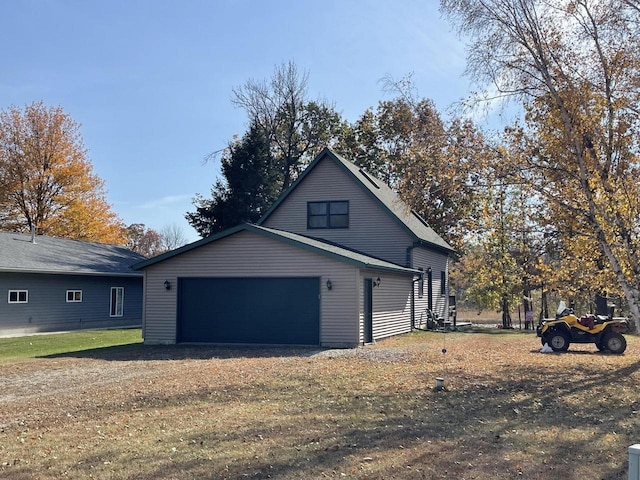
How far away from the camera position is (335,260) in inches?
648

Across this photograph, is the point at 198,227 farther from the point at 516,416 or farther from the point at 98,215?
the point at 516,416

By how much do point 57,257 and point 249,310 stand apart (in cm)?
1323

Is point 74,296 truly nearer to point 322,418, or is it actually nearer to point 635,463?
point 322,418

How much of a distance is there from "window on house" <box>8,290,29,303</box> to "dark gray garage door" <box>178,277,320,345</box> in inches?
368

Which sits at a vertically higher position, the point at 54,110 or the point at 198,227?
the point at 54,110

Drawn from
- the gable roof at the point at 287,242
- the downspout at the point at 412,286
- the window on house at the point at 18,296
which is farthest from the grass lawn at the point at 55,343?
the downspout at the point at 412,286

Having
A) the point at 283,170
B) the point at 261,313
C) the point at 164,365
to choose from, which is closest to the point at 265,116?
the point at 283,170

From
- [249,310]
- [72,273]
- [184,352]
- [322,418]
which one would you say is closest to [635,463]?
[322,418]

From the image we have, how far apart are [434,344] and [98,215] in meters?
27.8

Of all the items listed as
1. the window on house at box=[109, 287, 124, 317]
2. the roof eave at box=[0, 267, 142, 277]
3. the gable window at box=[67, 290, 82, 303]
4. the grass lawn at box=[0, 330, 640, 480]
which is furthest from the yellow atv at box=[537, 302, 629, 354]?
the window on house at box=[109, 287, 124, 317]

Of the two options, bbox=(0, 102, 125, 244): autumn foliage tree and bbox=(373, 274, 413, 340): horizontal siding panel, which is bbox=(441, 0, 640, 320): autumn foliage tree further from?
bbox=(0, 102, 125, 244): autumn foliage tree

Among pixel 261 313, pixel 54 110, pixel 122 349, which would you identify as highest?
pixel 54 110

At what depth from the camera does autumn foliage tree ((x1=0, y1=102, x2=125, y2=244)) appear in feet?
117

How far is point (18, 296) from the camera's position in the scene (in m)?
23.2
